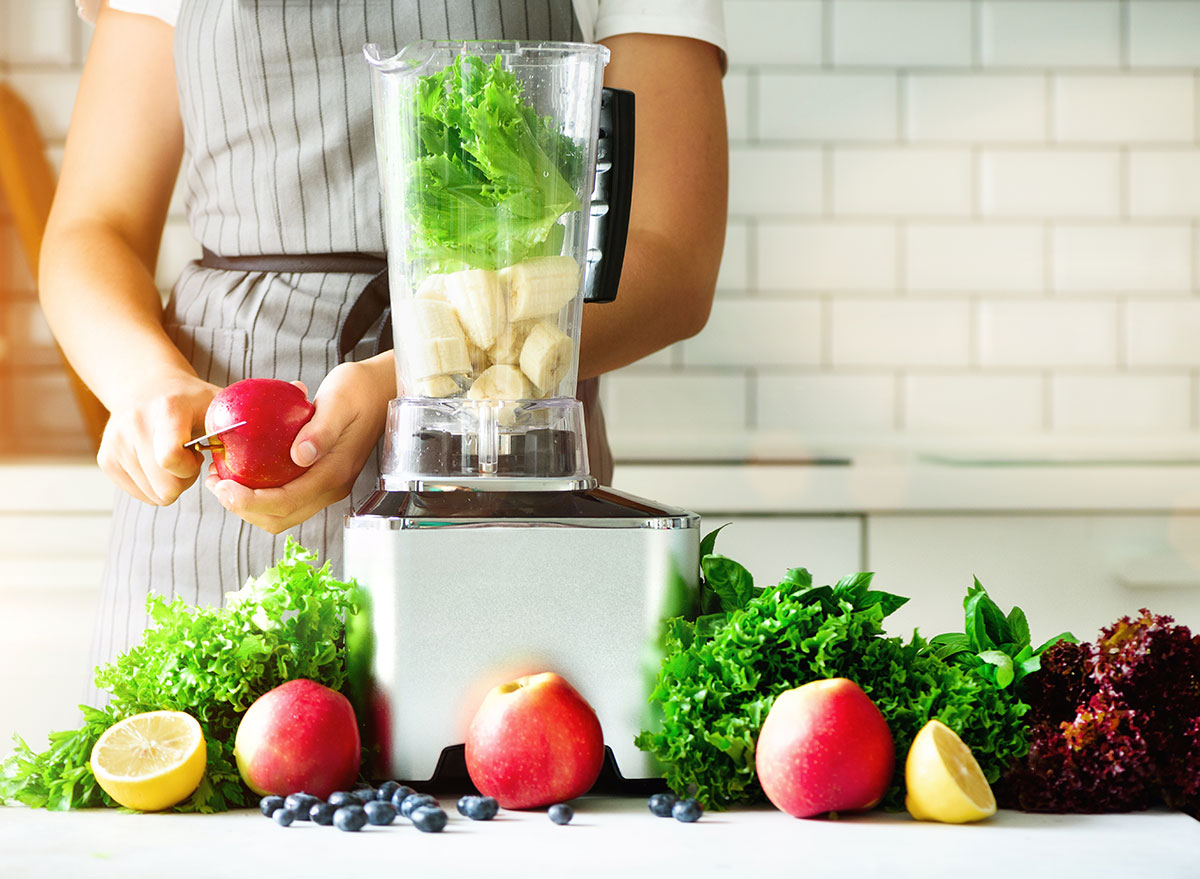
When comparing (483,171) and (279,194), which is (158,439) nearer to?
(483,171)

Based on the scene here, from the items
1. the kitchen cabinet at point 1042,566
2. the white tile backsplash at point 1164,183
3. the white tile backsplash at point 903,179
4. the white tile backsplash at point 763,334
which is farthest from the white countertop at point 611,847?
the white tile backsplash at point 1164,183

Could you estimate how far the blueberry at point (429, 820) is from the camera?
0.52 metres

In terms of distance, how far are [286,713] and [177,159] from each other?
681 millimetres

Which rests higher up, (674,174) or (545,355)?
(674,174)

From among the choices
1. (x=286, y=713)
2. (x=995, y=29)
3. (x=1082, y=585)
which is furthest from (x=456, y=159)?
(x=995, y=29)

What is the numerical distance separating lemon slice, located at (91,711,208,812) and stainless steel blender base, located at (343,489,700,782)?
0.30ft

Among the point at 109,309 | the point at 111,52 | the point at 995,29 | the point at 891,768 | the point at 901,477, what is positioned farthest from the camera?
the point at 995,29

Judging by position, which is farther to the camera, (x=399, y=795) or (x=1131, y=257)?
(x=1131, y=257)

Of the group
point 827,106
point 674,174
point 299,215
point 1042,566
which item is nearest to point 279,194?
point 299,215

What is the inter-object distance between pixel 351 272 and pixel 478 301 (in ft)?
1.30

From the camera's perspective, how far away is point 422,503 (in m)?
0.59

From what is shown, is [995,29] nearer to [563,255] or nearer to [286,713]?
[563,255]

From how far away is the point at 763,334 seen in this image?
6.32ft

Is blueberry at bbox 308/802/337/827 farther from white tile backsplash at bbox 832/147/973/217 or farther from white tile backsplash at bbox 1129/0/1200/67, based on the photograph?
white tile backsplash at bbox 1129/0/1200/67
